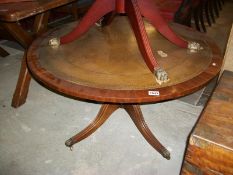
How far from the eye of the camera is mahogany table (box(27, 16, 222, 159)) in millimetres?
956

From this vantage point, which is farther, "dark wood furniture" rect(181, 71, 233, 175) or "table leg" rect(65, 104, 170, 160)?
"table leg" rect(65, 104, 170, 160)

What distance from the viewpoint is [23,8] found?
156 cm

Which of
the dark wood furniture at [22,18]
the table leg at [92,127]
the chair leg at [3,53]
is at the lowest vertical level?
the chair leg at [3,53]

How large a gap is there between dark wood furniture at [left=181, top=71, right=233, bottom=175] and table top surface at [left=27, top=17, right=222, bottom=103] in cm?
14

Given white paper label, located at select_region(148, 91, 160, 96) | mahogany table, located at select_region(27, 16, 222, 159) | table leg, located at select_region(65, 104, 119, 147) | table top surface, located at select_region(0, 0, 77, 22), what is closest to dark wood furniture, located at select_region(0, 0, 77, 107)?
table top surface, located at select_region(0, 0, 77, 22)

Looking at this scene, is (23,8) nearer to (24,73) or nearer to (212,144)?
(24,73)

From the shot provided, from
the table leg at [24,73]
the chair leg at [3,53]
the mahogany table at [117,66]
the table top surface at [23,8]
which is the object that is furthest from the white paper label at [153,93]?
the chair leg at [3,53]

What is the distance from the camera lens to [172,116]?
1935 millimetres

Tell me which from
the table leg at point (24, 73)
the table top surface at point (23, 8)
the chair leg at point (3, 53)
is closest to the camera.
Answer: the table top surface at point (23, 8)

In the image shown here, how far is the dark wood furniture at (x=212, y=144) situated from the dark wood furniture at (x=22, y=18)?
3.96 ft

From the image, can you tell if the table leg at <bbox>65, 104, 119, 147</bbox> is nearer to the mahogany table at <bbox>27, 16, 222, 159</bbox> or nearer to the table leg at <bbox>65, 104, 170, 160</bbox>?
the table leg at <bbox>65, 104, 170, 160</bbox>

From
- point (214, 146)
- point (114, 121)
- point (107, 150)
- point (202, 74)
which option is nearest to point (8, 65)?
point (114, 121)

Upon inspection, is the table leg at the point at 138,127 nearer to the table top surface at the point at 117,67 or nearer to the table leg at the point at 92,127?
the table leg at the point at 92,127

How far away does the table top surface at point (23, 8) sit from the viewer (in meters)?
1.47
